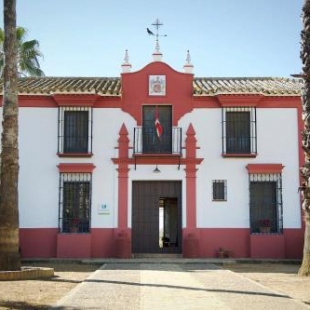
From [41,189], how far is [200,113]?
575cm

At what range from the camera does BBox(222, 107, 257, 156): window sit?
19.2 m

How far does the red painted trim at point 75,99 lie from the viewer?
→ 19016mm

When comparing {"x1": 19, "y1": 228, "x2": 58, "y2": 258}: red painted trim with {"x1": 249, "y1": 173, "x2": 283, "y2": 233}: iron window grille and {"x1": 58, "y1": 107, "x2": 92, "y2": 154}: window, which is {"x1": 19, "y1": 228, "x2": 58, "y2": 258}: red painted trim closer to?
{"x1": 58, "y1": 107, "x2": 92, "y2": 154}: window

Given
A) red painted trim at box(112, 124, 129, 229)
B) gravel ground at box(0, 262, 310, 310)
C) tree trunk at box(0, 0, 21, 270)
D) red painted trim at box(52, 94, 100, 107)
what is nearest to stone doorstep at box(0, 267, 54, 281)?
gravel ground at box(0, 262, 310, 310)

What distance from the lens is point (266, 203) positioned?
1914 centimetres


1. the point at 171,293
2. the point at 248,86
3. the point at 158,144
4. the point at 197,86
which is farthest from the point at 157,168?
the point at 171,293

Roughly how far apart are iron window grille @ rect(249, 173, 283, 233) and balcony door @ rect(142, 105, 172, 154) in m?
2.98

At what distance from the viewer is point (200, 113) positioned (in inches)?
762

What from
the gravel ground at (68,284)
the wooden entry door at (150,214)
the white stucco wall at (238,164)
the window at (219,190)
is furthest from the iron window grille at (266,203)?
the wooden entry door at (150,214)

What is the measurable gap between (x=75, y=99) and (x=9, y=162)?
19.4ft

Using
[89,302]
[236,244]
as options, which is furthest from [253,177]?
[89,302]

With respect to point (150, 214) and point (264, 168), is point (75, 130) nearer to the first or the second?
point (150, 214)

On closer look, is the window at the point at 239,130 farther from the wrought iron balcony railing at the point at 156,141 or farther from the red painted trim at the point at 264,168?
the wrought iron balcony railing at the point at 156,141

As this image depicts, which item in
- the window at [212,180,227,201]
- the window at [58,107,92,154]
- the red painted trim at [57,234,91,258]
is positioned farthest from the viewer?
the window at [58,107,92,154]
